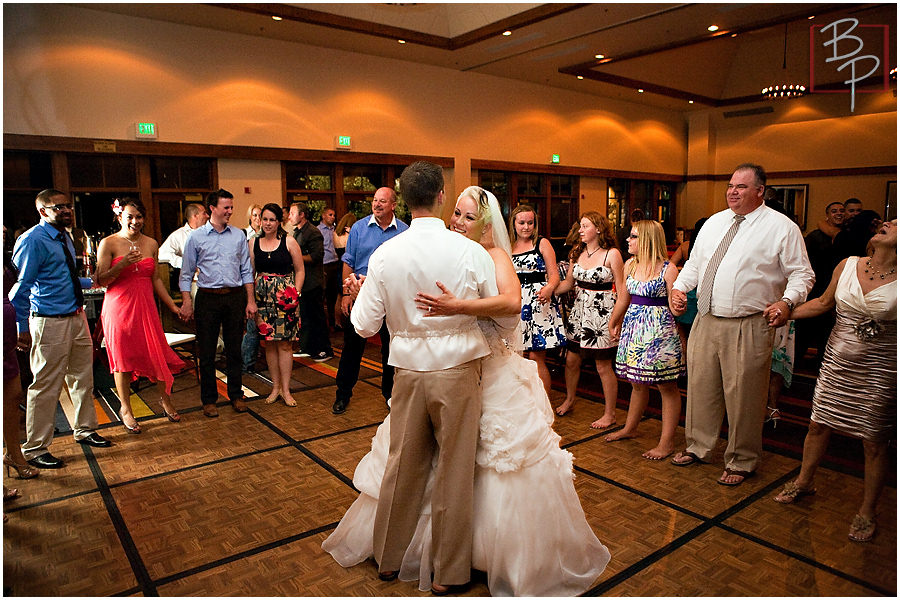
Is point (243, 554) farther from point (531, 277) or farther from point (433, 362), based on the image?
point (531, 277)

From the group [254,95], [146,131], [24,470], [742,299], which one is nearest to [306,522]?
[24,470]

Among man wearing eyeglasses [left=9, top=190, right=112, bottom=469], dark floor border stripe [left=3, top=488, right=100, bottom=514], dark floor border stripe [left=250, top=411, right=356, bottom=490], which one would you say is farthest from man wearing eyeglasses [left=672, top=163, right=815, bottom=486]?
man wearing eyeglasses [left=9, top=190, right=112, bottom=469]

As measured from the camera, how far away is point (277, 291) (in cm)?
486

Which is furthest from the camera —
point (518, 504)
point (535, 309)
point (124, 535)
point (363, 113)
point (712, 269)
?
point (363, 113)

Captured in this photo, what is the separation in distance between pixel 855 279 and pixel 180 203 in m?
7.98

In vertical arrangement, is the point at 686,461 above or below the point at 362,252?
below

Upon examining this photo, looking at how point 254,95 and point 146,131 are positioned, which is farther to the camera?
point 254,95

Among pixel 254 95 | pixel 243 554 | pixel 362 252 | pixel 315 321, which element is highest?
pixel 254 95

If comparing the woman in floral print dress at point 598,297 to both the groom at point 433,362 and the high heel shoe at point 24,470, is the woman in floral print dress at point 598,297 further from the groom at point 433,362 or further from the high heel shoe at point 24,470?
the high heel shoe at point 24,470

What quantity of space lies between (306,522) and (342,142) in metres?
7.40

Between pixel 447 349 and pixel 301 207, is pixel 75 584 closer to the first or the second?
pixel 447 349

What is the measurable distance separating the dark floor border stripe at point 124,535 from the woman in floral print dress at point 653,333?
2805mm

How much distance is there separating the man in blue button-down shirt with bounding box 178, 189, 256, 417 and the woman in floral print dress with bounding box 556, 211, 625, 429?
2529 mm

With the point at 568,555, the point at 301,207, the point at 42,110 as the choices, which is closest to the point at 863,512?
the point at 568,555
